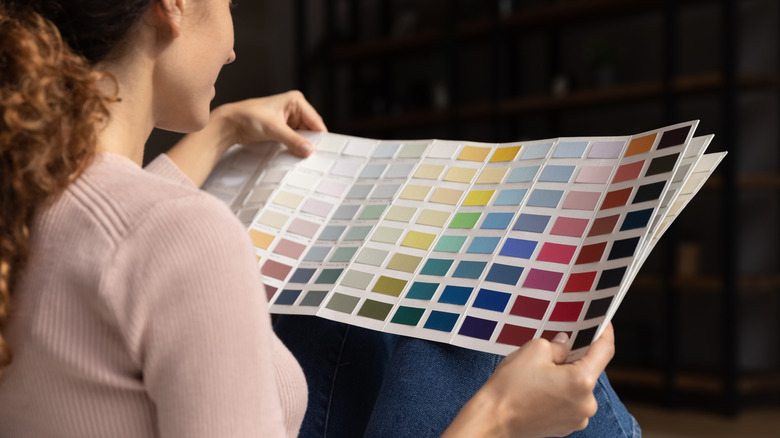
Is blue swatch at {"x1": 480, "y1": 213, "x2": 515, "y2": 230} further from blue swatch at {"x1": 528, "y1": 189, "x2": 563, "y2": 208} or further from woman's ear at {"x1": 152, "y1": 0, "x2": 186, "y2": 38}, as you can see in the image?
woman's ear at {"x1": 152, "y1": 0, "x2": 186, "y2": 38}

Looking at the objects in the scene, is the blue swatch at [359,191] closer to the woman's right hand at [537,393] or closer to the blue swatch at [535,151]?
the blue swatch at [535,151]

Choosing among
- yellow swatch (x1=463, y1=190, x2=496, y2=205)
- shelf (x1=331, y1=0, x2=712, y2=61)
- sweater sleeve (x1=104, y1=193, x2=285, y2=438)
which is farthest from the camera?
shelf (x1=331, y1=0, x2=712, y2=61)

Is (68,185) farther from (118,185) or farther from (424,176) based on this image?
(424,176)

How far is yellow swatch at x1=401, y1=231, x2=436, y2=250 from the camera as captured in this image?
81 centimetres

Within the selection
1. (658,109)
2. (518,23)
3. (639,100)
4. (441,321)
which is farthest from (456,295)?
(518,23)

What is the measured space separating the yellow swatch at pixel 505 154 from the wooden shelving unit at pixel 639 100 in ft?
7.49

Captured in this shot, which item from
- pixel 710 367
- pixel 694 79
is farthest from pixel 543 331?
pixel 710 367

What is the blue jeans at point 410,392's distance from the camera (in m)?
0.72

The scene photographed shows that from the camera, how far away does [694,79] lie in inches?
116

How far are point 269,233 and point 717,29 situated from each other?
2910 mm

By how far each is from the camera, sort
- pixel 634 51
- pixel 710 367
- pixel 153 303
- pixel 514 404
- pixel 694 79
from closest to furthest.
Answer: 1. pixel 153 303
2. pixel 514 404
3. pixel 694 79
4. pixel 710 367
5. pixel 634 51

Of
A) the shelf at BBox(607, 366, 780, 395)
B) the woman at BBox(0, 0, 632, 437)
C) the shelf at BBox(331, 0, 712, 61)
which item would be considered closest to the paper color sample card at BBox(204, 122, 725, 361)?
the woman at BBox(0, 0, 632, 437)

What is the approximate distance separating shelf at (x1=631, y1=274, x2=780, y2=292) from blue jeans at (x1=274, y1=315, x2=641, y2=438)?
2.42 meters

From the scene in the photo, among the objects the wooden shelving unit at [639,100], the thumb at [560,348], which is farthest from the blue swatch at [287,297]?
the wooden shelving unit at [639,100]
